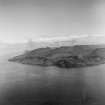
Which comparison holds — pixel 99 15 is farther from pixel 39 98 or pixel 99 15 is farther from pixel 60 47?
pixel 39 98

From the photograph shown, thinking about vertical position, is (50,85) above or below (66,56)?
below

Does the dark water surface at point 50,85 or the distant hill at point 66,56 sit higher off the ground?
the distant hill at point 66,56

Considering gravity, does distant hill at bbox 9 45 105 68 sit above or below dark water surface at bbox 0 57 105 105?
above

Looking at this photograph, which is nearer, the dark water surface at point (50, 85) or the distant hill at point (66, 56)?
the dark water surface at point (50, 85)

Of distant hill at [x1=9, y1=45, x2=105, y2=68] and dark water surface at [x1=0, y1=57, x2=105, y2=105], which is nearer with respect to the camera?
dark water surface at [x1=0, y1=57, x2=105, y2=105]
